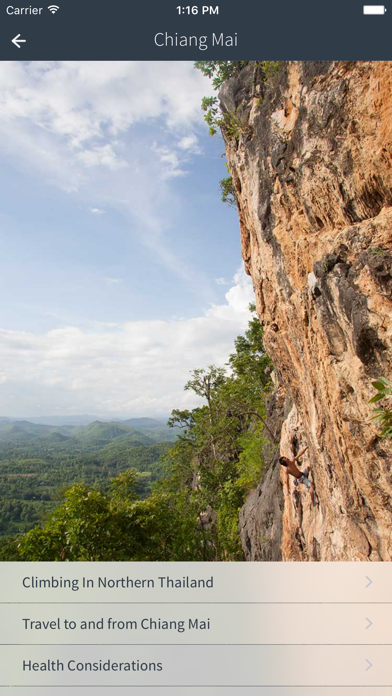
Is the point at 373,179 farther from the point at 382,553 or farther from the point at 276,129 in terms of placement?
the point at 382,553

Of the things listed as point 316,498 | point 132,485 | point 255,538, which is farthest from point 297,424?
point 132,485

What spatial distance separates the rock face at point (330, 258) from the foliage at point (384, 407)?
26cm

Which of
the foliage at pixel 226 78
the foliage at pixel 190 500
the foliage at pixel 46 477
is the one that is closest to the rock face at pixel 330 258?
the foliage at pixel 226 78

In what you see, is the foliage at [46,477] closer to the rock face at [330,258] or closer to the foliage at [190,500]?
the foliage at [190,500]

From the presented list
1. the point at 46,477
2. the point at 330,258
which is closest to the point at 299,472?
the point at 330,258

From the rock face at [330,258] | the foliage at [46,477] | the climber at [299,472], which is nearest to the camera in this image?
the rock face at [330,258]

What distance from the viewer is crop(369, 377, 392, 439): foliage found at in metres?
3.50

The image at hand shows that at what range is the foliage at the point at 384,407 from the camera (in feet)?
11.5

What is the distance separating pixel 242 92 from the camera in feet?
23.6

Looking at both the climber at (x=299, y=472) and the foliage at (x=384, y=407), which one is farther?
the climber at (x=299, y=472)

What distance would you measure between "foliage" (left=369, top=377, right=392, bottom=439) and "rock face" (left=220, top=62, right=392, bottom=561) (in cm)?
26

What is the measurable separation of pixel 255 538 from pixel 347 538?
25.6ft

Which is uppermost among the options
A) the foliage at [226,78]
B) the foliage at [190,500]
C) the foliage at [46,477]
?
the foliage at [226,78]

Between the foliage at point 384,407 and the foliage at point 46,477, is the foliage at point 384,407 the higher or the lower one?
the higher one
